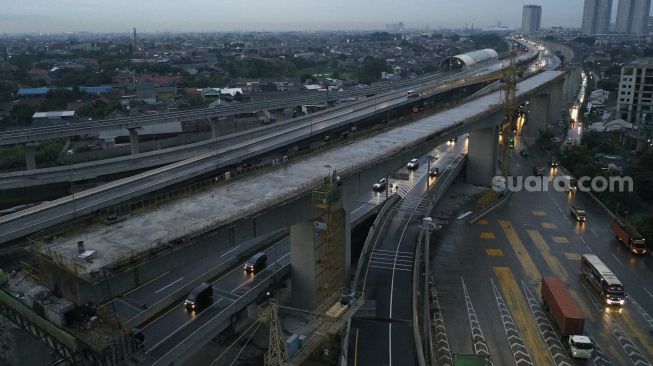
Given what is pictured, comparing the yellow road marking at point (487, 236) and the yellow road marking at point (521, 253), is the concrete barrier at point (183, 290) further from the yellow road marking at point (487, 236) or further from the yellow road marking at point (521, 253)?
the yellow road marking at point (487, 236)

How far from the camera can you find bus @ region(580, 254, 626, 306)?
2306 centimetres

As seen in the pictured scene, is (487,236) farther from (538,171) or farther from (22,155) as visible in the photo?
(22,155)

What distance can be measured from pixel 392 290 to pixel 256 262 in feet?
19.9

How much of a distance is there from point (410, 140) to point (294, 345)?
17731mm

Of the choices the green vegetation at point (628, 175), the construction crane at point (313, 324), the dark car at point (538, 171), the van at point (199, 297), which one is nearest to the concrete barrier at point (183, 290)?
the van at point (199, 297)

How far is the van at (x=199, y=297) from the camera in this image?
18.6 metres

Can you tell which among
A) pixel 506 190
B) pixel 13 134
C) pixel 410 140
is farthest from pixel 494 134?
pixel 13 134

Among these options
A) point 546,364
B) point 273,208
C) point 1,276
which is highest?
point 273,208

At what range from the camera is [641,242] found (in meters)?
28.9

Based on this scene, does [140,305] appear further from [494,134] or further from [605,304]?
[494,134]

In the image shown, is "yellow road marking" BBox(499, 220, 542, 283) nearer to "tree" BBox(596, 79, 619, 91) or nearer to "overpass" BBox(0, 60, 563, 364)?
"overpass" BBox(0, 60, 563, 364)

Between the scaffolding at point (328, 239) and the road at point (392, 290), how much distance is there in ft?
5.87

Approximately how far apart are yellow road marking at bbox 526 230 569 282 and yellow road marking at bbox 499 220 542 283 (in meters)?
0.85

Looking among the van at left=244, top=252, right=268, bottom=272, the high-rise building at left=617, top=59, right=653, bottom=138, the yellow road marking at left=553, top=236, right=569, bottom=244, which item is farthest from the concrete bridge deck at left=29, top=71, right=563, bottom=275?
the high-rise building at left=617, top=59, right=653, bottom=138
